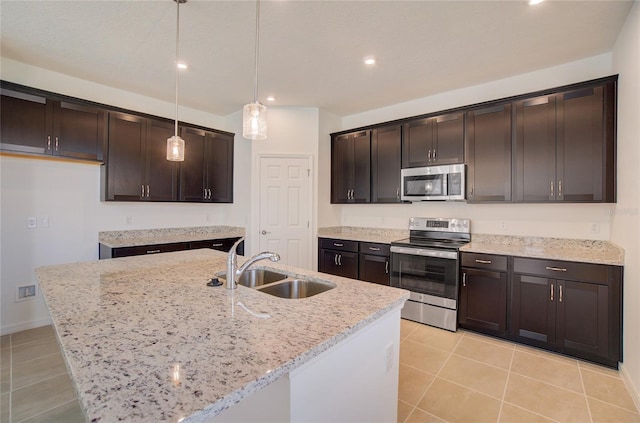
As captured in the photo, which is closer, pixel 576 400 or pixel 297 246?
pixel 576 400

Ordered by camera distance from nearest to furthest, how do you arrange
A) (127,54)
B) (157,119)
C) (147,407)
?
(147,407)
(127,54)
(157,119)

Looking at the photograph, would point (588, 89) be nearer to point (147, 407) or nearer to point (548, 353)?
point (548, 353)

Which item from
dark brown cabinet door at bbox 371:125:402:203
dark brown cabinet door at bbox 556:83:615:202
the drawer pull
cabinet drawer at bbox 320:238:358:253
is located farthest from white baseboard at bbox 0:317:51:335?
dark brown cabinet door at bbox 556:83:615:202

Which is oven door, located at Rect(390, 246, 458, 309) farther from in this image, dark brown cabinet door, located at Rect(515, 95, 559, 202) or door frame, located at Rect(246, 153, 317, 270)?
door frame, located at Rect(246, 153, 317, 270)

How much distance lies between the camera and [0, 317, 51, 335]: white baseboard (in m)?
2.95

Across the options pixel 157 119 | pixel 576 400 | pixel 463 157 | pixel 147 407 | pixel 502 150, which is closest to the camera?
pixel 147 407

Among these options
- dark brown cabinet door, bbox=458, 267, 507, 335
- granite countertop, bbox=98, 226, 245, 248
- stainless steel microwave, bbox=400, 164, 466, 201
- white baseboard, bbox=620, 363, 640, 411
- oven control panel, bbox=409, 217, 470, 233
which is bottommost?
white baseboard, bbox=620, 363, 640, 411

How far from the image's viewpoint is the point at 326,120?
4391 mm

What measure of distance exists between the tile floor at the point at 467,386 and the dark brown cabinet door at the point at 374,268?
91 cm

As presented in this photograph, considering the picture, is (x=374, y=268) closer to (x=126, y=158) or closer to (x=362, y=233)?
(x=362, y=233)

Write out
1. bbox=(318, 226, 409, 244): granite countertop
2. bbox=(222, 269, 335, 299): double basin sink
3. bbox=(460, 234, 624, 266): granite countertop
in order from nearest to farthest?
A: bbox=(222, 269, 335, 299): double basin sink, bbox=(460, 234, 624, 266): granite countertop, bbox=(318, 226, 409, 244): granite countertop

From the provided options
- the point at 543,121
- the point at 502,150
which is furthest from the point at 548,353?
the point at 543,121

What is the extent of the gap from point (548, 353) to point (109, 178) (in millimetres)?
4815

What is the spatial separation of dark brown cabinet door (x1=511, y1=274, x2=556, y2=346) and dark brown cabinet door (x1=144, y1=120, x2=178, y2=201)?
407 centimetres
